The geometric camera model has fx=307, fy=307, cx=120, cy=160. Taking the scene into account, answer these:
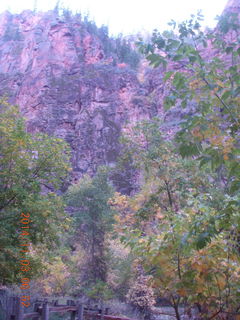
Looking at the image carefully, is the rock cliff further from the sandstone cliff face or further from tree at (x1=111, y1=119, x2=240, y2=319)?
tree at (x1=111, y1=119, x2=240, y2=319)

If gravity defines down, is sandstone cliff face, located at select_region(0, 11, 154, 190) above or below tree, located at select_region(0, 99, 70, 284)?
above

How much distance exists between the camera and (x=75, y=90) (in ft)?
150

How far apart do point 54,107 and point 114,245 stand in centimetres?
2651

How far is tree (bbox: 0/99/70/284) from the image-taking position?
875cm

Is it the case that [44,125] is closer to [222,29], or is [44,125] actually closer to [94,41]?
[94,41]

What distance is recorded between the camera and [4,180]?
31.7 feet

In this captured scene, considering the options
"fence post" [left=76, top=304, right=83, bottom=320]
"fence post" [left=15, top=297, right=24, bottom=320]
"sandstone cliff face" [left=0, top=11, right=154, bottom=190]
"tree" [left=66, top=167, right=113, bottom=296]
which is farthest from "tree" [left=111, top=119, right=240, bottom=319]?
→ "sandstone cliff face" [left=0, top=11, right=154, bottom=190]

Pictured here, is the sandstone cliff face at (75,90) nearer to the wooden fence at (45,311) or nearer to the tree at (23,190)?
the wooden fence at (45,311)

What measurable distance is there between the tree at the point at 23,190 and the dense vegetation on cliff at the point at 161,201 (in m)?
0.04

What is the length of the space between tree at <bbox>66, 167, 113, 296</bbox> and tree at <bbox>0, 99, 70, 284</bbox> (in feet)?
36.3

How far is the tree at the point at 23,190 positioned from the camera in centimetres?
875

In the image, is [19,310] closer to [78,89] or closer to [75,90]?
[75,90]

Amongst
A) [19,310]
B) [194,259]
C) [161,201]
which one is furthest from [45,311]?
[194,259]

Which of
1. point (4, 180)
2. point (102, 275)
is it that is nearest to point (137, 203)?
point (4, 180)
